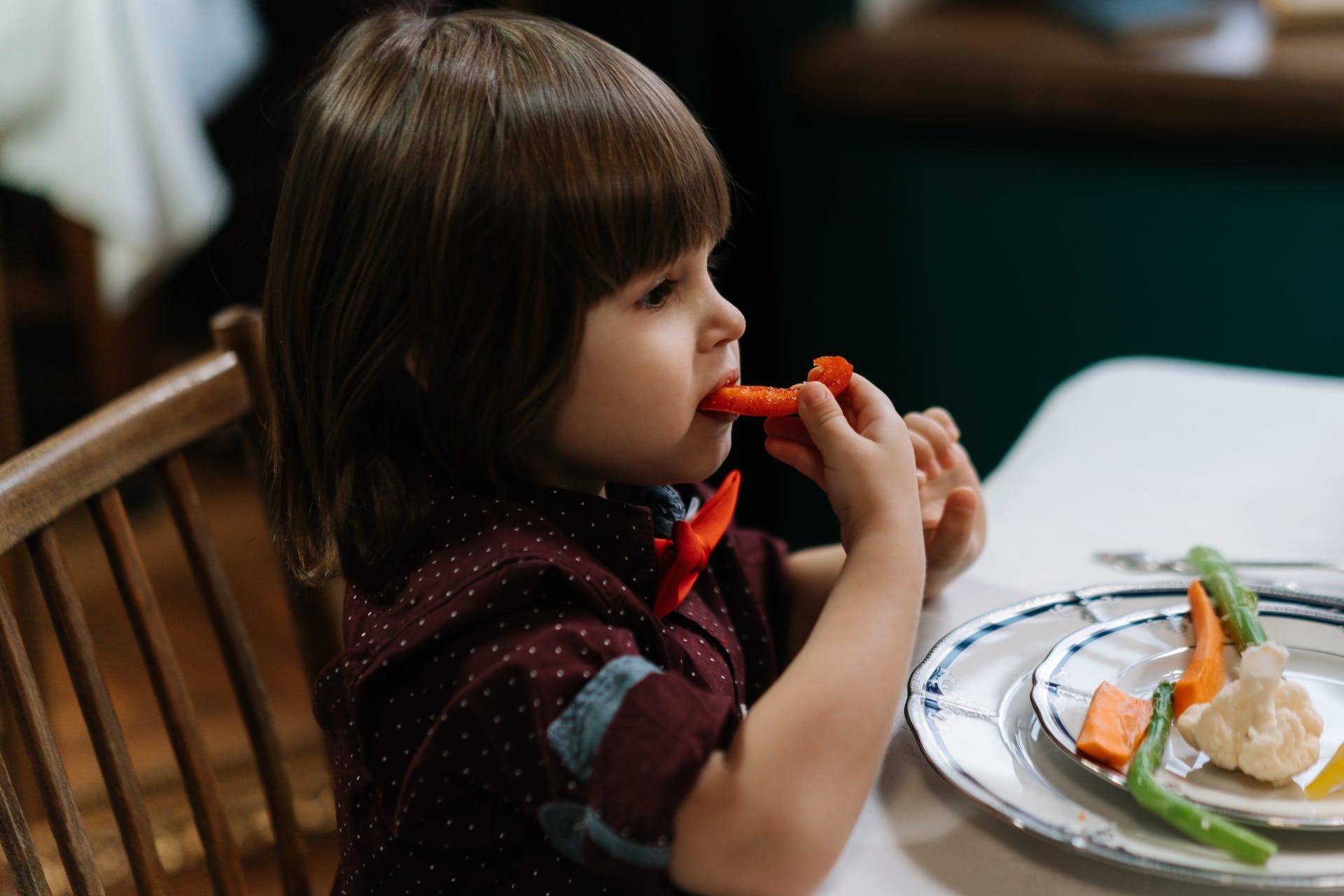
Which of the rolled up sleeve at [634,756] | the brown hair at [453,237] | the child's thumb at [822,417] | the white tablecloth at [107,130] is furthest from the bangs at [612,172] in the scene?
the white tablecloth at [107,130]

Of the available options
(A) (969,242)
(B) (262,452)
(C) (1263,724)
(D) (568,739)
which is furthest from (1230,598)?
(A) (969,242)

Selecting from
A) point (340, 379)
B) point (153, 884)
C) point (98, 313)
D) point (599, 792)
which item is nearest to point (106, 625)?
point (98, 313)

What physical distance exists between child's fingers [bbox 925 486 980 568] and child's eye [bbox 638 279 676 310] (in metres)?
0.23

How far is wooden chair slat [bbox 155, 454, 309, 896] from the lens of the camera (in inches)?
36.5

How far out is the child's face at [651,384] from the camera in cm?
71

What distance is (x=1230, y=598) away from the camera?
2.48 feet

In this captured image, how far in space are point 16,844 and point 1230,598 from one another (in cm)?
68

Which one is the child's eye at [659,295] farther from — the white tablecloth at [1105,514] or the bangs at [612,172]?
the white tablecloth at [1105,514]

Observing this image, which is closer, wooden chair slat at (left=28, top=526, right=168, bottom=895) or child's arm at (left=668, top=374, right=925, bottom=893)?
child's arm at (left=668, top=374, right=925, bottom=893)

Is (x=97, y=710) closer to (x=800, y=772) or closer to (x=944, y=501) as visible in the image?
(x=800, y=772)

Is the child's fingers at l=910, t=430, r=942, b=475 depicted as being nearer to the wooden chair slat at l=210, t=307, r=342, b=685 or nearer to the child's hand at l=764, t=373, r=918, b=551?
the child's hand at l=764, t=373, r=918, b=551

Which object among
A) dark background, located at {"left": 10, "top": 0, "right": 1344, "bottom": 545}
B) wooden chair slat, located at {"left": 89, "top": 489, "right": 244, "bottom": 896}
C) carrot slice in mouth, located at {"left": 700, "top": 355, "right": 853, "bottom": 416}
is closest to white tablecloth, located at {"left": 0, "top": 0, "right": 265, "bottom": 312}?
dark background, located at {"left": 10, "top": 0, "right": 1344, "bottom": 545}

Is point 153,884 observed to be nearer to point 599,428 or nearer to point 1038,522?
point 599,428

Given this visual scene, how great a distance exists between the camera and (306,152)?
732mm
